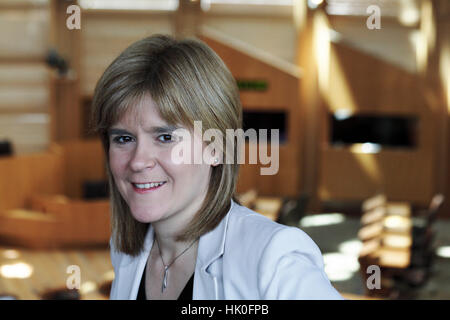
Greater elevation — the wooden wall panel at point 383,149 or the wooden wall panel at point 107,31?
the wooden wall panel at point 107,31

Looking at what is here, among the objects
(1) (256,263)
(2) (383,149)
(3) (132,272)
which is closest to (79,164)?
(2) (383,149)

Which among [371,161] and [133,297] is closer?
[133,297]

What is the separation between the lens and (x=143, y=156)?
4.35ft

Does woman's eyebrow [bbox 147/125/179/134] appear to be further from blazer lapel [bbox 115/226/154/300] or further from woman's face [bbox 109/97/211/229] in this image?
blazer lapel [bbox 115/226/154/300]

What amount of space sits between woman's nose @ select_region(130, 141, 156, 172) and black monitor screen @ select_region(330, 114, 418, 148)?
1045 centimetres

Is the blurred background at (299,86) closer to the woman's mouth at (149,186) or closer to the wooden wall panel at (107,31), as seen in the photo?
the wooden wall panel at (107,31)

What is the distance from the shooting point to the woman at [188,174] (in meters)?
1.18

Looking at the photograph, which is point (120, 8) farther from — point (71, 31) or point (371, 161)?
point (371, 161)

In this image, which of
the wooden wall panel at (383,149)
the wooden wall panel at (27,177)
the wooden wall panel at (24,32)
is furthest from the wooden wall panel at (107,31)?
the wooden wall panel at (383,149)

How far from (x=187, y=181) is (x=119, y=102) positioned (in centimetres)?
26

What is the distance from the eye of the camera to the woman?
1.18 meters

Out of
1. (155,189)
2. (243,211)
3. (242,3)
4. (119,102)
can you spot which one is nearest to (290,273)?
(243,211)

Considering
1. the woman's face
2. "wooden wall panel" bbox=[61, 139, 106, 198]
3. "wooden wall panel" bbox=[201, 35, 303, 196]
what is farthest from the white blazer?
"wooden wall panel" bbox=[201, 35, 303, 196]

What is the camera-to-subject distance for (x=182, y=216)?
58.4 inches
